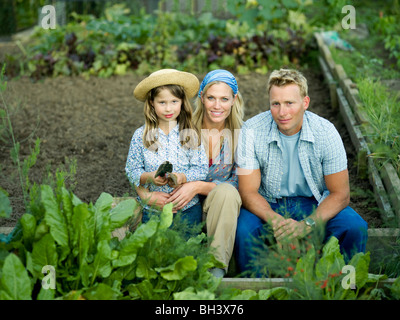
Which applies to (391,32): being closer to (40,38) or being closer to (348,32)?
(348,32)

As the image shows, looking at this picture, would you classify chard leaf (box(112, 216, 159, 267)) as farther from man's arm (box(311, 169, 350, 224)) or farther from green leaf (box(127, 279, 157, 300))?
man's arm (box(311, 169, 350, 224))

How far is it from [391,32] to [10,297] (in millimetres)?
6885

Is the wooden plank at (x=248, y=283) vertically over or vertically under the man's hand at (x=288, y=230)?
under

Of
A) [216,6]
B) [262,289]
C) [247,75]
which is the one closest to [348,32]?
[247,75]

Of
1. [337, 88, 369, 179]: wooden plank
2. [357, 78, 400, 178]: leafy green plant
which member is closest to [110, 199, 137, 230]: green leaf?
[357, 78, 400, 178]: leafy green plant

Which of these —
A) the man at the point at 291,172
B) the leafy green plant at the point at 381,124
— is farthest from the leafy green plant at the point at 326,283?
the leafy green plant at the point at 381,124

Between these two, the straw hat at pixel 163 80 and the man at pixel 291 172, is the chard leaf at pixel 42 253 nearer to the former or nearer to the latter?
the man at pixel 291 172

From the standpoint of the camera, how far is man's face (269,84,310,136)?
291 centimetres

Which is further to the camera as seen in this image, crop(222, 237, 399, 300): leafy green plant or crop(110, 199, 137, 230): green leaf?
crop(110, 199, 137, 230): green leaf

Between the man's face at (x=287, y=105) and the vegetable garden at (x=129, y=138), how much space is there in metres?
0.57

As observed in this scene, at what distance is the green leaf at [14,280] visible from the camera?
2.03 metres

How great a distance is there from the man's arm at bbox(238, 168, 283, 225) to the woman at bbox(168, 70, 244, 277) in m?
0.07
